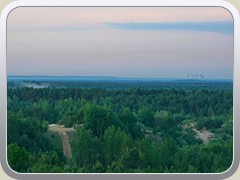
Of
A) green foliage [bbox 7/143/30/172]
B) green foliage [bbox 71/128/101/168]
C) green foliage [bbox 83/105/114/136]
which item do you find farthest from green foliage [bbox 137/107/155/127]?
green foliage [bbox 7/143/30/172]

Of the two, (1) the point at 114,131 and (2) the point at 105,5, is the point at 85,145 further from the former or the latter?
(2) the point at 105,5

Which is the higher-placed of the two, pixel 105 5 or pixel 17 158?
pixel 105 5

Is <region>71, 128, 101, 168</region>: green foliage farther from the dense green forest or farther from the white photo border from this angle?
the white photo border

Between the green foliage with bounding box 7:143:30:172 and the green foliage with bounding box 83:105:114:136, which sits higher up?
the green foliage with bounding box 83:105:114:136

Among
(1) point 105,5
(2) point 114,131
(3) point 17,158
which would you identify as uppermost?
(1) point 105,5

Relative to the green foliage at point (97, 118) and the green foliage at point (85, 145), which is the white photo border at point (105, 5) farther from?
the green foliage at point (97, 118)

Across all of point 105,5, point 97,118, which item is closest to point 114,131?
point 97,118

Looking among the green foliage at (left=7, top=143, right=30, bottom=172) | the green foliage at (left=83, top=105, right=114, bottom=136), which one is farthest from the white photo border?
the green foliage at (left=83, top=105, right=114, bottom=136)

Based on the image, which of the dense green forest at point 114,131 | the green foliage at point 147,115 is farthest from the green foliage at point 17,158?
the green foliage at point 147,115
